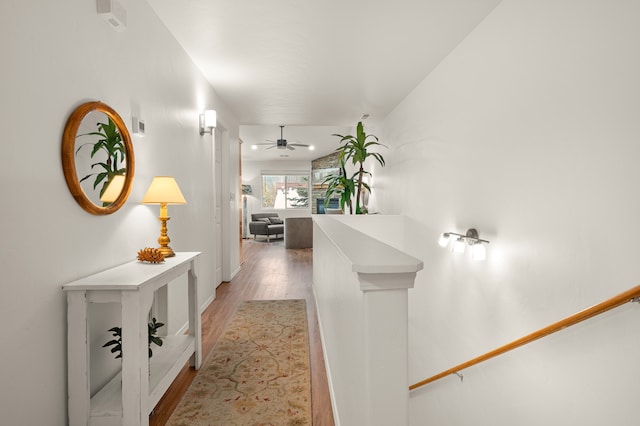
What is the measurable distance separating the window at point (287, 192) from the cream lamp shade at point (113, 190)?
9216mm

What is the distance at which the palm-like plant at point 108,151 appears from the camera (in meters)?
1.63

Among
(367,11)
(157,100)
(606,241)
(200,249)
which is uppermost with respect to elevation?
(367,11)

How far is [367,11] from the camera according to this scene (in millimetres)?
2285

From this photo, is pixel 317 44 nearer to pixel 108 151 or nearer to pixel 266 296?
pixel 108 151

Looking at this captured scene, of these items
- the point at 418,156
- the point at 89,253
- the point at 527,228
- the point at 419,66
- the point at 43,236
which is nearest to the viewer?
the point at 43,236

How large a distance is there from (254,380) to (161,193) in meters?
1.34

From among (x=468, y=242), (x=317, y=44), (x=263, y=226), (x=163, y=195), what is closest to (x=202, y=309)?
(x=163, y=195)

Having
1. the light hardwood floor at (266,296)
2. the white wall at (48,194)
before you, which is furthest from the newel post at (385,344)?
the white wall at (48,194)

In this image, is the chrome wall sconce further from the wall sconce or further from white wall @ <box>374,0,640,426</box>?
the wall sconce

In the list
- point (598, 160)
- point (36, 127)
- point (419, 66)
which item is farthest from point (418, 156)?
point (36, 127)

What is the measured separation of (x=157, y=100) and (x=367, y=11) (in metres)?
1.62

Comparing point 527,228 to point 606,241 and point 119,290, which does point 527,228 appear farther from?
point 119,290

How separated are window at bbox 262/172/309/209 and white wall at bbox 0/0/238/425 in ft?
29.3

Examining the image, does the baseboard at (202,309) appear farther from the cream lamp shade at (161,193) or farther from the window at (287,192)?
the window at (287,192)
